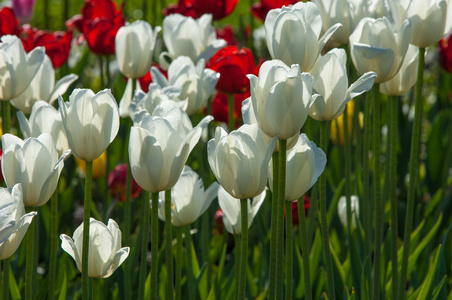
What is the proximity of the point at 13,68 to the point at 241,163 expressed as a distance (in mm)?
732

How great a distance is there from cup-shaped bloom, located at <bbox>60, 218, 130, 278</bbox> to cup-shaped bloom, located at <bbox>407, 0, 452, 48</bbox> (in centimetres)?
71

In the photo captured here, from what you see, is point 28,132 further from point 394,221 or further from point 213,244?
point 213,244

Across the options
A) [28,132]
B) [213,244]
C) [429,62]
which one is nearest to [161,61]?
[213,244]

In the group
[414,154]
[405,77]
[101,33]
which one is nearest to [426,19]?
[405,77]

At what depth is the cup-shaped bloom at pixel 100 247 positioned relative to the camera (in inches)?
43.9

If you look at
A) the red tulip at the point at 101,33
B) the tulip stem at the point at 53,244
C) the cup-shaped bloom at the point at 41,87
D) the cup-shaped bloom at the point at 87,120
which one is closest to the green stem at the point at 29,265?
the tulip stem at the point at 53,244

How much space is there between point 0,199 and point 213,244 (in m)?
1.26

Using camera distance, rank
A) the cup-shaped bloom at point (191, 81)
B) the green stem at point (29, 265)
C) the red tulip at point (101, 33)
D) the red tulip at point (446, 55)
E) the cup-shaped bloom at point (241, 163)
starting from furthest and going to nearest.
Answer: the red tulip at point (446, 55), the red tulip at point (101, 33), the cup-shaped bloom at point (191, 81), the green stem at point (29, 265), the cup-shaped bloom at point (241, 163)

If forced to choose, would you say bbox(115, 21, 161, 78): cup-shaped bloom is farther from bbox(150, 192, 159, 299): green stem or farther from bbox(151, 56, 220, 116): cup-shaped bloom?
bbox(150, 192, 159, 299): green stem

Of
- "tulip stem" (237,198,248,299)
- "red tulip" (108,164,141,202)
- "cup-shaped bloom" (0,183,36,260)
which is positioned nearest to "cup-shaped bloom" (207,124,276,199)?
"tulip stem" (237,198,248,299)

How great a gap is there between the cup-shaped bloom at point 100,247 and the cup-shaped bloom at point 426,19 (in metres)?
0.71

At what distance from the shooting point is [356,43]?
3.84ft

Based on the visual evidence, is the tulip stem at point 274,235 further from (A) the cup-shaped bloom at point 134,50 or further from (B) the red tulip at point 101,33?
(B) the red tulip at point 101,33

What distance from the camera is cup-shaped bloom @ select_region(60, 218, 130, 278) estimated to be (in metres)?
1.11
